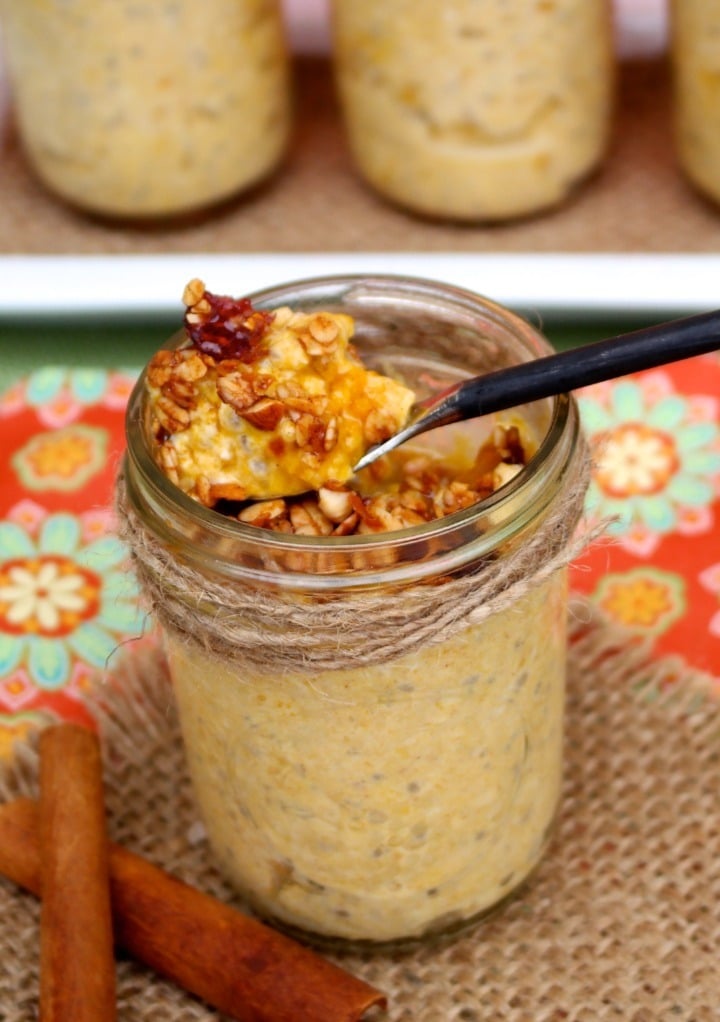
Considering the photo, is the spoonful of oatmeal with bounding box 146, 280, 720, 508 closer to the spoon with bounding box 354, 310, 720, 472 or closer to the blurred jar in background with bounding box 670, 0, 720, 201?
the spoon with bounding box 354, 310, 720, 472

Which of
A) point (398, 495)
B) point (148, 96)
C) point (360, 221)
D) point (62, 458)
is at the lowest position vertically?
point (360, 221)

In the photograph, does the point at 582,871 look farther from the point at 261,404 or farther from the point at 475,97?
the point at 475,97

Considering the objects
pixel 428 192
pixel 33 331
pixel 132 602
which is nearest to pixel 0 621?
pixel 132 602

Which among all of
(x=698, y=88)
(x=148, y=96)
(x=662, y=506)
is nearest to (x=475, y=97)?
(x=698, y=88)

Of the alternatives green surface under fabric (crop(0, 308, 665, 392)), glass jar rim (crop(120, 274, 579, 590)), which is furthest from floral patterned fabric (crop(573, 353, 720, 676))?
glass jar rim (crop(120, 274, 579, 590))

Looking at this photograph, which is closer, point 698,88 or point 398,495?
point 398,495

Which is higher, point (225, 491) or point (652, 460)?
point (225, 491)

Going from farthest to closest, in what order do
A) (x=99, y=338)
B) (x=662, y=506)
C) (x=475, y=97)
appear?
(x=475, y=97) < (x=99, y=338) < (x=662, y=506)

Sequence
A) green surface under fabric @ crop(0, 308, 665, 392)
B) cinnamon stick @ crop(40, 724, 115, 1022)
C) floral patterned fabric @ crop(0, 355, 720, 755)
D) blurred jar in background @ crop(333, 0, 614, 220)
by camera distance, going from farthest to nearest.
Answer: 1. blurred jar in background @ crop(333, 0, 614, 220)
2. green surface under fabric @ crop(0, 308, 665, 392)
3. floral patterned fabric @ crop(0, 355, 720, 755)
4. cinnamon stick @ crop(40, 724, 115, 1022)
